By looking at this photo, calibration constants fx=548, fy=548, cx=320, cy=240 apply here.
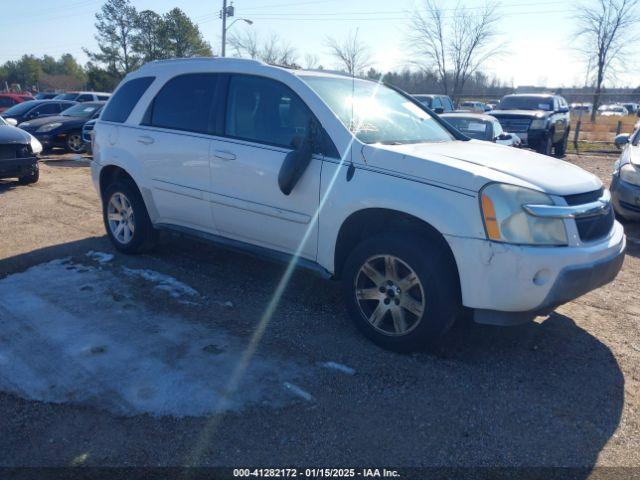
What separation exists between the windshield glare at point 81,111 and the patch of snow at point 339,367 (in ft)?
48.4

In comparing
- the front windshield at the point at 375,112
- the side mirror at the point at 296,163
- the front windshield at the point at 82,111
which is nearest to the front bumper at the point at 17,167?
the front windshield at the point at 82,111

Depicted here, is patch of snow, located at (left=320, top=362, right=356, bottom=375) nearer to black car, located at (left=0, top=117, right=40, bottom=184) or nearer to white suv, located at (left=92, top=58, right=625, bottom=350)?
white suv, located at (left=92, top=58, right=625, bottom=350)

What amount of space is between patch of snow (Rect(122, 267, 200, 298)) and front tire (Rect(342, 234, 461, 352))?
5.22 feet

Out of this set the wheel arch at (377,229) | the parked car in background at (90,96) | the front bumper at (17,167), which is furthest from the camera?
the parked car in background at (90,96)

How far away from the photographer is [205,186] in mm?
4770

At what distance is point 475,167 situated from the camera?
348 centimetres

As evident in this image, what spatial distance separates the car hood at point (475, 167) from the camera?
337cm

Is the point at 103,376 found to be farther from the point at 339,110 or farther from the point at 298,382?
the point at 339,110

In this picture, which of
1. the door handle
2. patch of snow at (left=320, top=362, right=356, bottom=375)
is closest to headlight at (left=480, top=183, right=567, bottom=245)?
patch of snow at (left=320, top=362, right=356, bottom=375)

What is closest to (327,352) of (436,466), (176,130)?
(436,466)

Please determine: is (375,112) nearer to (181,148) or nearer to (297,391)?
(181,148)

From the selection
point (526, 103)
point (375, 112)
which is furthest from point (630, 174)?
point (526, 103)

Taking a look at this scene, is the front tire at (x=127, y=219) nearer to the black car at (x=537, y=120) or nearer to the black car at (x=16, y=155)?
the black car at (x=16, y=155)

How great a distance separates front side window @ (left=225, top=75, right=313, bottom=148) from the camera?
422 cm
